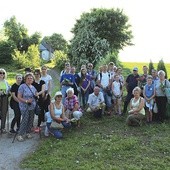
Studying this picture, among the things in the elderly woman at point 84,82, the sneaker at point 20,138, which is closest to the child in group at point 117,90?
the elderly woman at point 84,82

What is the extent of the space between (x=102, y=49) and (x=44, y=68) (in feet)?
51.3

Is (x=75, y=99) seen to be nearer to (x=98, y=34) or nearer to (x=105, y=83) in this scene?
(x=105, y=83)

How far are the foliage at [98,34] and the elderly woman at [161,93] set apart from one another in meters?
14.5

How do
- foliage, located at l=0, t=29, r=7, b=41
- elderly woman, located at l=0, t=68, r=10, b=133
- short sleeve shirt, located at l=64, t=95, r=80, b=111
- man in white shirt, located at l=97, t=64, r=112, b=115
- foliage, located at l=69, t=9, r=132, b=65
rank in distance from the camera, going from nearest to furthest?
elderly woman, located at l=0, t=68, r=10, b=133, short sleeve shirt, located at l=64, t=95, r=80, b=111, man in white shirt, located at l=97, t=64, r=112, b=115, foliage, located at l=69, t=9, r=132, b=65, foliage, located at l=0, t=29, r=7, b=41

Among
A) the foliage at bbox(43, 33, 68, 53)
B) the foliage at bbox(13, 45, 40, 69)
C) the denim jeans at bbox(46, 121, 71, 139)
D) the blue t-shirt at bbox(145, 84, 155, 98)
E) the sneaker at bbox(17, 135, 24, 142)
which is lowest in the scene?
the sneaker at bbox(17, 135, 24, 142)

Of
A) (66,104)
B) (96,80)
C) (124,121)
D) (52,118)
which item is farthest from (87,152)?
(96,80)

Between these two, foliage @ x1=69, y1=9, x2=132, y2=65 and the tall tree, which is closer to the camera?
foliage @ x1=69, y1=9, x2=132, y2=65

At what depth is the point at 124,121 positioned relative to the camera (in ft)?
37.4

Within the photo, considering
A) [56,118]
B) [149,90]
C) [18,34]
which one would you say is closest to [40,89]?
[56,118]

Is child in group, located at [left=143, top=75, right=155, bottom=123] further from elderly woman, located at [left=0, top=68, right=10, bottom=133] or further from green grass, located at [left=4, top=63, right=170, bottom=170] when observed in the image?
elderly woman, located at [left=0, top=68, right=10, bottom=133]

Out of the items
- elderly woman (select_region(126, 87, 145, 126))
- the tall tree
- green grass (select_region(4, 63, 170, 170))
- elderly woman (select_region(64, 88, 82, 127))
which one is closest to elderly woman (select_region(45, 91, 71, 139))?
green grass (select_region(4, 63, 170, 170))

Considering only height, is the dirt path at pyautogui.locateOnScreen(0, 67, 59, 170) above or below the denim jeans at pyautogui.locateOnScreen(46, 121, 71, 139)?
below

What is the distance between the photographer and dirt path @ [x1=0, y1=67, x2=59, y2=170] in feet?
25.0

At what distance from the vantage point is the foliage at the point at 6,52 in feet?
176
